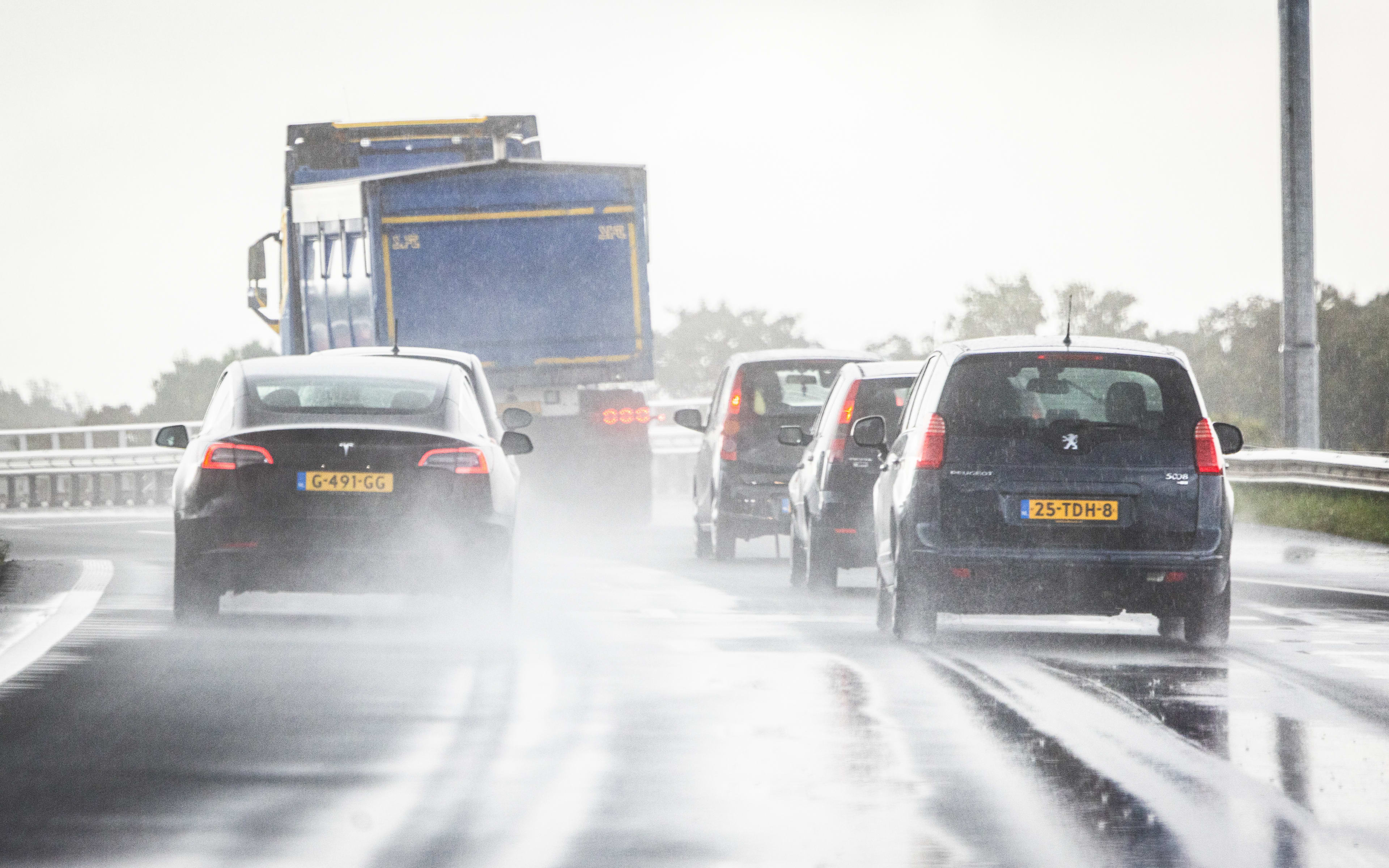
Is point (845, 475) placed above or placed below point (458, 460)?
below

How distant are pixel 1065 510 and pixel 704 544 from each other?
868 cm

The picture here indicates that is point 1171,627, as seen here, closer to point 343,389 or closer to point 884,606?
point 884,606

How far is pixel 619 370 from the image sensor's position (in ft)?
79.7

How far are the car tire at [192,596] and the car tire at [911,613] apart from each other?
3726mm

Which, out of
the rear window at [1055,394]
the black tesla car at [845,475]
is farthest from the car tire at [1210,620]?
the black tesla car at [845,475]

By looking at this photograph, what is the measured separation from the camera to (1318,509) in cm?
2534

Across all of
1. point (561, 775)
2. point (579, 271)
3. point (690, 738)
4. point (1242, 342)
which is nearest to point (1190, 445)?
point (690, 738)

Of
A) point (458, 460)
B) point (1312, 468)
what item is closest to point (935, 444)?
point (458, 460)

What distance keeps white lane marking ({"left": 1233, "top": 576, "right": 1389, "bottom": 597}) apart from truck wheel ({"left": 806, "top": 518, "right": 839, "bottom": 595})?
10.3ft

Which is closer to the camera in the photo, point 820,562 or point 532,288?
point 820,562

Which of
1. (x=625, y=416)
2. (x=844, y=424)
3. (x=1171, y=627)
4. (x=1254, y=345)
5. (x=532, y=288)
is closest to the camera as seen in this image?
(x=1171, y=627)

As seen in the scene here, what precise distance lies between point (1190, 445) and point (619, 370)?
41.0 ft

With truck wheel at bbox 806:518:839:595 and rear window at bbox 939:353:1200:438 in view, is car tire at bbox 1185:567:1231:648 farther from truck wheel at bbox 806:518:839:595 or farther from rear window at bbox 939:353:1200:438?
truck wheel at bbox 806:518:839:595

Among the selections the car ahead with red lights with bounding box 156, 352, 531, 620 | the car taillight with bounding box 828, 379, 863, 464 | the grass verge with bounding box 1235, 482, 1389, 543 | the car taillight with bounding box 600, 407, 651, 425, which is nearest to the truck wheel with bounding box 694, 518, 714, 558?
the car taillight with bounding box 600, 407, 651, 425
